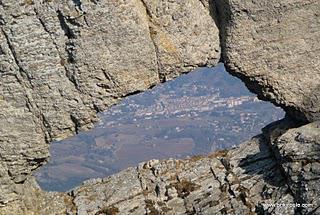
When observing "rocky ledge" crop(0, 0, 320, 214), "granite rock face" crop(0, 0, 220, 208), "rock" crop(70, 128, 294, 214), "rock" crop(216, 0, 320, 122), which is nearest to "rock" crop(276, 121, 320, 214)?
"rocky ledge" crop(0, 0, 320, 214)

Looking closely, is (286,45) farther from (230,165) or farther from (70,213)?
(70,213)

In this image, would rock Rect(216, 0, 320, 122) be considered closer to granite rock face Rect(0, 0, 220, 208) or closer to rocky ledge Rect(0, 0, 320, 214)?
rocky ledge Rect(0, 0, 320, 214)

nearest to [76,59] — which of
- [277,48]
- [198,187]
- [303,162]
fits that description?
[198,187]

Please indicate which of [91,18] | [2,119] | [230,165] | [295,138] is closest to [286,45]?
[295,138]

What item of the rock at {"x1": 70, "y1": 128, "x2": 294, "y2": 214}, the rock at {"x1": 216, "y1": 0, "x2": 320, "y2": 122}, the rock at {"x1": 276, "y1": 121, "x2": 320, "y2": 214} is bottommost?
the rock at {"x1": 70, "y1": 128, "x2": 294, "y2": 214}

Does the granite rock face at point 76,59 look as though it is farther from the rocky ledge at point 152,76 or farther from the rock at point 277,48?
the rock at point 277,48

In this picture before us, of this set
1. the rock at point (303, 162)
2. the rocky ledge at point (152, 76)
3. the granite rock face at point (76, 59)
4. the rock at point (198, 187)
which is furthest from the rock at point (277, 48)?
the rock at point (198, 187)
